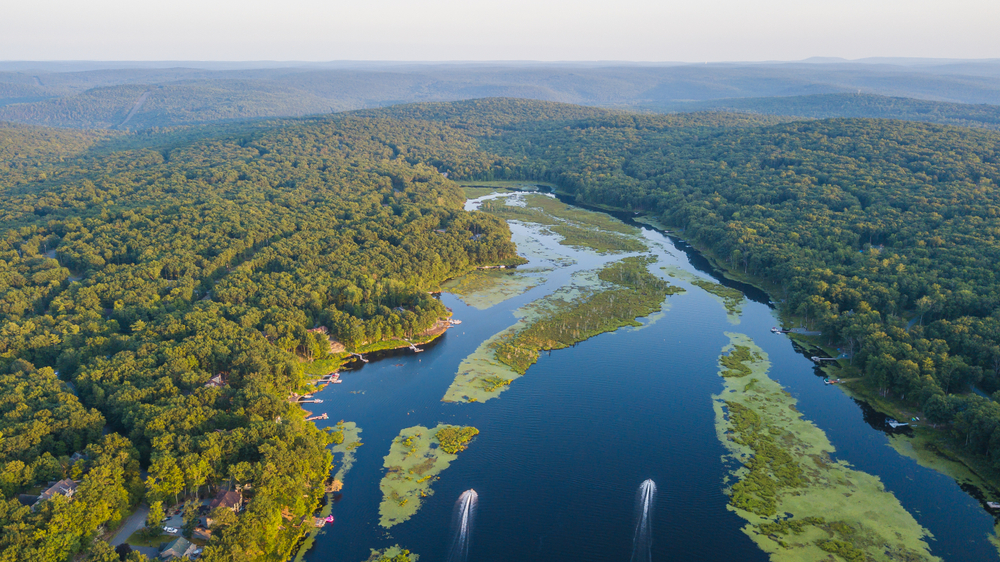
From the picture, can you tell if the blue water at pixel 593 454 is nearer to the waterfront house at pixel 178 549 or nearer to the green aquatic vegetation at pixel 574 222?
the waterfront house at pixel 178 549

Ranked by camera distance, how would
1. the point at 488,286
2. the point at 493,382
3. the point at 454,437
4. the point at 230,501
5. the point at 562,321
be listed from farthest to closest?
the point at 488,286 → the point at 562,321 → the point at 493,382 → the point at 454,437 → the point at 230,501

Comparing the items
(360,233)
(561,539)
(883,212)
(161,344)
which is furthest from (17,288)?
(883,212)

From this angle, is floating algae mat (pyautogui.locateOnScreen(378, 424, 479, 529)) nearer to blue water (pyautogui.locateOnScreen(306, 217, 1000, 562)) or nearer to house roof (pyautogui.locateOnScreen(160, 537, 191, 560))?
blue water (pyautogui.locateOnScreen(306, 217, 1000, 562))

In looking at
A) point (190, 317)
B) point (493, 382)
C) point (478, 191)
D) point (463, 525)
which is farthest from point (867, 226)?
point (478, 191)

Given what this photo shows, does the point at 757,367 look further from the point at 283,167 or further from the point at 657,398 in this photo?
the point at 283,167

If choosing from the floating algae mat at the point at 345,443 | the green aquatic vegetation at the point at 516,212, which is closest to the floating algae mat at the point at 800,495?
the floating algae mat at the point at 345,443

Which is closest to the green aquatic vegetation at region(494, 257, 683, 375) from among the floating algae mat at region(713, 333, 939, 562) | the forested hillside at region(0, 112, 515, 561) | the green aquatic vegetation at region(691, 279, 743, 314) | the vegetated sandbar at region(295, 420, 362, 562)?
the green aquatic vegetation at region(691, 279, 743, 314)

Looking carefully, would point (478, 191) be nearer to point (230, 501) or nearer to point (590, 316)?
point (590, 316)

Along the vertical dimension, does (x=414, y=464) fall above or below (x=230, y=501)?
below
